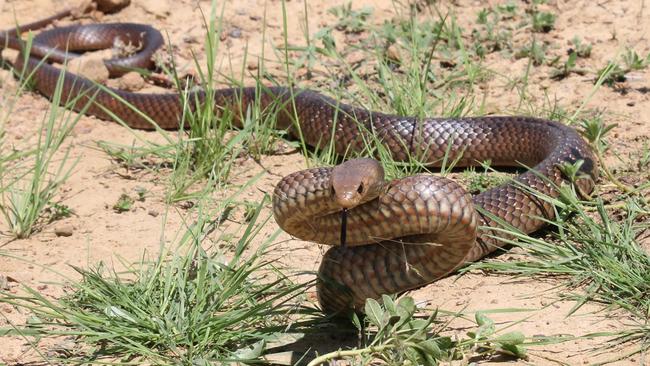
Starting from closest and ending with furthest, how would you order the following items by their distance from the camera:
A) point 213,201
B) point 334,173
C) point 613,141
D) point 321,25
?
point 334,173, point 213,201, point 613,141, point 321,25

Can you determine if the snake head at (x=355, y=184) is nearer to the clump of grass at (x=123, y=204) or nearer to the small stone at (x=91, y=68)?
the clump of grass at (x=123, y=204)

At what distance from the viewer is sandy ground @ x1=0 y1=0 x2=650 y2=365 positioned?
401cm

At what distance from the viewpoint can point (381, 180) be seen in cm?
340

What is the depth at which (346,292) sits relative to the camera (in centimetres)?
358

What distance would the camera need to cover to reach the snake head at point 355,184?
10.9 ft

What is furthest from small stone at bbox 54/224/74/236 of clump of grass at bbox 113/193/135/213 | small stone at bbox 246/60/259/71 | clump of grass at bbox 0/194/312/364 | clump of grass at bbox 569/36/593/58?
clump of grass at bbox 569/36/593/58

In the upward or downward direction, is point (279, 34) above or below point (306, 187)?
below

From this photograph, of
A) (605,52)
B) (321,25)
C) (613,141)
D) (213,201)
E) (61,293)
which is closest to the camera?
(61,293)

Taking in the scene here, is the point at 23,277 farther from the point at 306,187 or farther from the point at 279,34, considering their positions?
the point at 279,34

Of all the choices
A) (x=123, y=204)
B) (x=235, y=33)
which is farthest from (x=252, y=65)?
(x=123, y=204)

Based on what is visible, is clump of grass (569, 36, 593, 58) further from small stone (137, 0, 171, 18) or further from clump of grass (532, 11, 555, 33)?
small stone (137, 0, 171, 18)

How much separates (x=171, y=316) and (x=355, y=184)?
917 millimetres

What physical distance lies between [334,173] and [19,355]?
4.77 ft

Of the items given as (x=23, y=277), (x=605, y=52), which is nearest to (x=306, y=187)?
(x=23, y=277)
